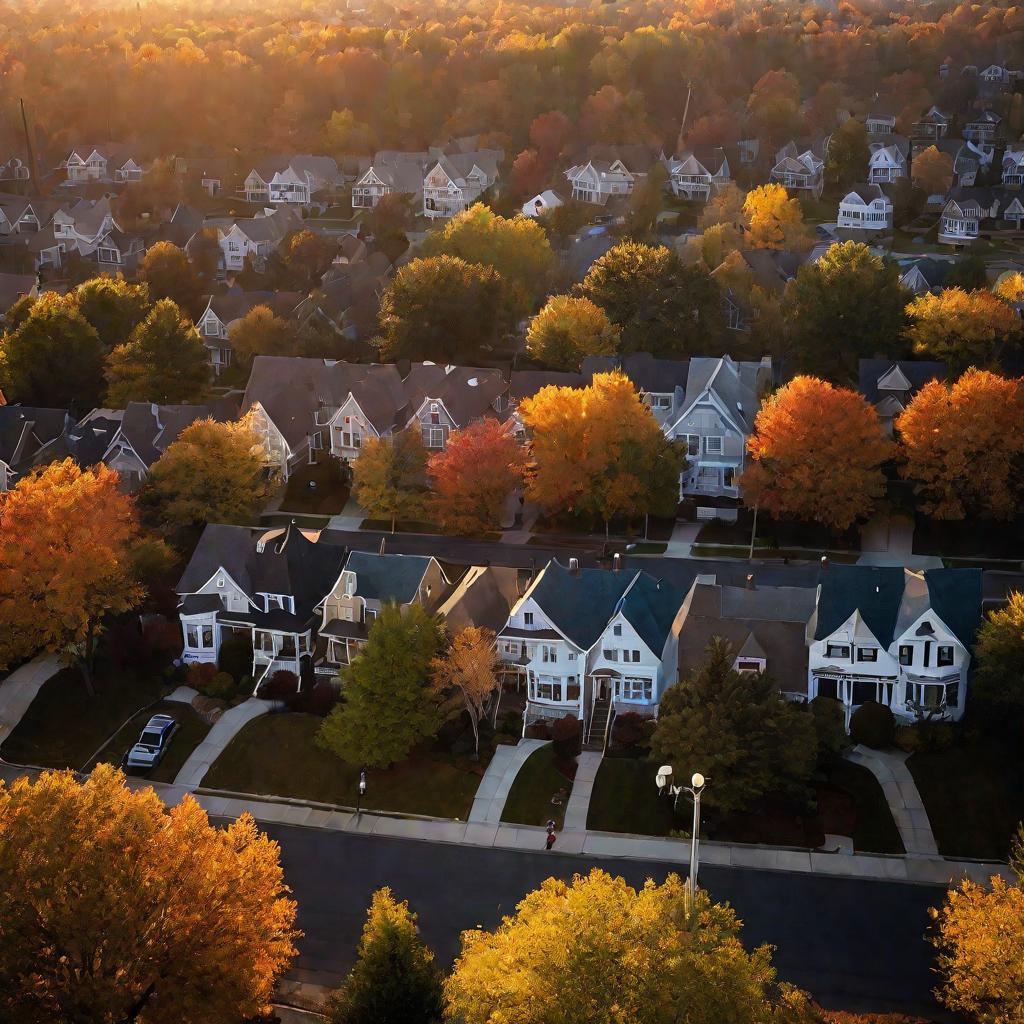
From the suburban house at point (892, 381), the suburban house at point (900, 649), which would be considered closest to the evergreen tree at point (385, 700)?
the suburban house at point (900, 649)

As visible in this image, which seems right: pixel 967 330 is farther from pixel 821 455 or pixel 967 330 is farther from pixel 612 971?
pixel 612 971

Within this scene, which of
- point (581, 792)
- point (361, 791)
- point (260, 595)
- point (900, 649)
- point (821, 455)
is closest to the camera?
point (581, 792)

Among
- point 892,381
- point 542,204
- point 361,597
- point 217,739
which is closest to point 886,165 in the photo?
point 542,204

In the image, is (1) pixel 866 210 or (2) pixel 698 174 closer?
(1) pixel 866 210

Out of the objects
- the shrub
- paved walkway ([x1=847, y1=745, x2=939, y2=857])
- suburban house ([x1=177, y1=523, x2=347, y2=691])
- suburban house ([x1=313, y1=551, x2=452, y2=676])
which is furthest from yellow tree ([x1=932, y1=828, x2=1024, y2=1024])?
the shrub

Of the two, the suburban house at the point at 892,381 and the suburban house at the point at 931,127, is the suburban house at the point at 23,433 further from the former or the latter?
the suburban house at the point at 931,127

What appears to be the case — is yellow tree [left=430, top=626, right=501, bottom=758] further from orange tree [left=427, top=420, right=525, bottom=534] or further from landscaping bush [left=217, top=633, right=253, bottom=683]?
orange tree [left=427, top=420, right=525, bottom=534]
